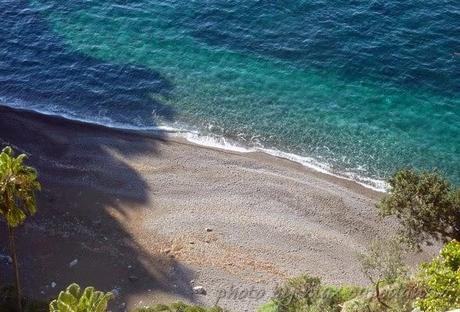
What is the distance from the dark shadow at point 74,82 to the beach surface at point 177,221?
4285mm

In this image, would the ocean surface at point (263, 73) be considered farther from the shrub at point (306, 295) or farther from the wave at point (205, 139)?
the shrub at point (306, 295)

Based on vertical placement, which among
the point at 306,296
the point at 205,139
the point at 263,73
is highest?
the point at 263,73

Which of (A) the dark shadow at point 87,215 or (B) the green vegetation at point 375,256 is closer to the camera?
(B) the green vegetation at point 375,256

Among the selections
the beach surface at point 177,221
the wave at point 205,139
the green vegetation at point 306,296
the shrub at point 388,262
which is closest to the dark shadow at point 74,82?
the wave at point 205,139

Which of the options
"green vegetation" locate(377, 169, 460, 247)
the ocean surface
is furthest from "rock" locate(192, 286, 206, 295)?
the ocean surface

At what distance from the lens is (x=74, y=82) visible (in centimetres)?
7750

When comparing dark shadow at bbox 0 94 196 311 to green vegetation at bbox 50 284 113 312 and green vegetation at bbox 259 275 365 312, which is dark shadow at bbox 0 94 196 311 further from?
green vegetation at bbox 50 284 113 312

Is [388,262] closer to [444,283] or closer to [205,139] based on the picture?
[444,283]

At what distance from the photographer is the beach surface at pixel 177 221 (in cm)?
5284

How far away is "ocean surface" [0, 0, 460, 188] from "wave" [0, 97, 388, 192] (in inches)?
8.2

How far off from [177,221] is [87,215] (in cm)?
882

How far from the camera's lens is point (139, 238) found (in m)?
56.8

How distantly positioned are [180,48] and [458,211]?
47318 mm

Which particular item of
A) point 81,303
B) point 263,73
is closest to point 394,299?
point 81,303
